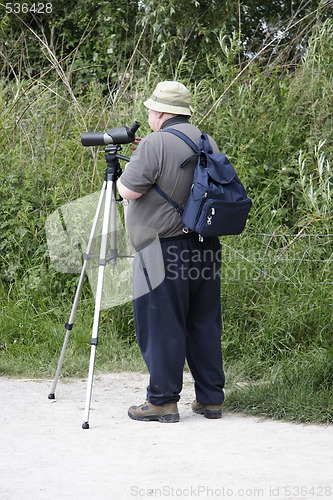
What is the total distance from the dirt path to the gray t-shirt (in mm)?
1198

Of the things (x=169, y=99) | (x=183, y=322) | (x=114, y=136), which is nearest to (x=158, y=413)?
(x=183, y=322)

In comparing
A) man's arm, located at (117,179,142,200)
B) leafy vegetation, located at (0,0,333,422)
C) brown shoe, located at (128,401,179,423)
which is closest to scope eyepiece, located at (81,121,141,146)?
man's arm, located at (117,179,142,200)

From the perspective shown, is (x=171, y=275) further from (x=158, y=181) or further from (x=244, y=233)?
(x=244, y=233)

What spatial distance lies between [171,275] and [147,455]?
1.10m

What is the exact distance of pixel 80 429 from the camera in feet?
13.7

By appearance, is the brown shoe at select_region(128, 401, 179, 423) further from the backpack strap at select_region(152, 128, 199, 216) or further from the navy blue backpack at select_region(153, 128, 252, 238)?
the backpack strap at select_region(152, 128, 199, 216)

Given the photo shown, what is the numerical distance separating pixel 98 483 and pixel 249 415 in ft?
4.69

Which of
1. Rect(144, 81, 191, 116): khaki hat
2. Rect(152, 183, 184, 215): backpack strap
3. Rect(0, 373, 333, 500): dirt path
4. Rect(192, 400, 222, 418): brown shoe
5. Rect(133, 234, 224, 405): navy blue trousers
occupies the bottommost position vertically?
Rect(192, 400, 222, 418): brown shoe

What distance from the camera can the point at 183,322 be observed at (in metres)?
4.37

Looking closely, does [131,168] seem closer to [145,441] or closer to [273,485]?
[145,441]

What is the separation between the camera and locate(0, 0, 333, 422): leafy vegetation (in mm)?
5359

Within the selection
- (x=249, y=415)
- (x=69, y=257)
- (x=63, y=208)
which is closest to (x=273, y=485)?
(x=249, y=415)

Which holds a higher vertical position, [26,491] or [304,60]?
[304,60]

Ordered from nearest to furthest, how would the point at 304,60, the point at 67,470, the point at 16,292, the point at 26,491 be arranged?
the point at 26,491 → the point at 67,470 → the point at 16,292 → the point at 304,60
